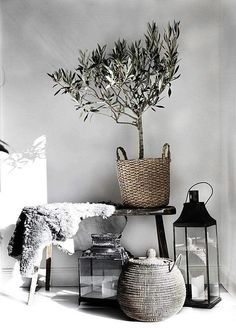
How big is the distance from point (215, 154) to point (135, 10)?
3.81ft

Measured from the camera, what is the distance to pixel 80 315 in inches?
110

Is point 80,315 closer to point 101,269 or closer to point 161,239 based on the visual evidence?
point 101,269

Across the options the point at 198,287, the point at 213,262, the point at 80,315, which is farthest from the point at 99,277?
the point at 213,262

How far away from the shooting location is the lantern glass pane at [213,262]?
2898 mm

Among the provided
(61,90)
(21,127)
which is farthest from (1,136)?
(61,90)

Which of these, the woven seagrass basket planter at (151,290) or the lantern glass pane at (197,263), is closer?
the woven seagrass basket planter at (151,290)

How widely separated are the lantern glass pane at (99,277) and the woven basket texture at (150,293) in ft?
0.81

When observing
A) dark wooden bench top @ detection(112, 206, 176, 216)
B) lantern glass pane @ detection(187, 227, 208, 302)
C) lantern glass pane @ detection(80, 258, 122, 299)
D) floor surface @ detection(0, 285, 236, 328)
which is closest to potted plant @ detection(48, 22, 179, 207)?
dark wooden bench top @ detection(112, 206, 176, 216)

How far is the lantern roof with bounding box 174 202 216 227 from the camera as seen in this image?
112 inches

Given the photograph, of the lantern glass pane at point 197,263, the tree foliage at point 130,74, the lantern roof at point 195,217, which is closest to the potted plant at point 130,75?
the tree foliage at point 130,74

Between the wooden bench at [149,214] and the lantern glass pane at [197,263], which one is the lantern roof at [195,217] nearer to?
the lantern glass pane at [197,263]

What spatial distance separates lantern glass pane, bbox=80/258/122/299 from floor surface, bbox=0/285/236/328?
0.09 metres

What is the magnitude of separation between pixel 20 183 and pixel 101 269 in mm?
980

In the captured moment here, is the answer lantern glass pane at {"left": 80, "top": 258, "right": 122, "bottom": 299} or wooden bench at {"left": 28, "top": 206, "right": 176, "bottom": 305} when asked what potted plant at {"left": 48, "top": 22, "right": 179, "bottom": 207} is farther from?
lantern glass pane at {"left": 80, "top": 258, "right": 122, "bottom": 299}
